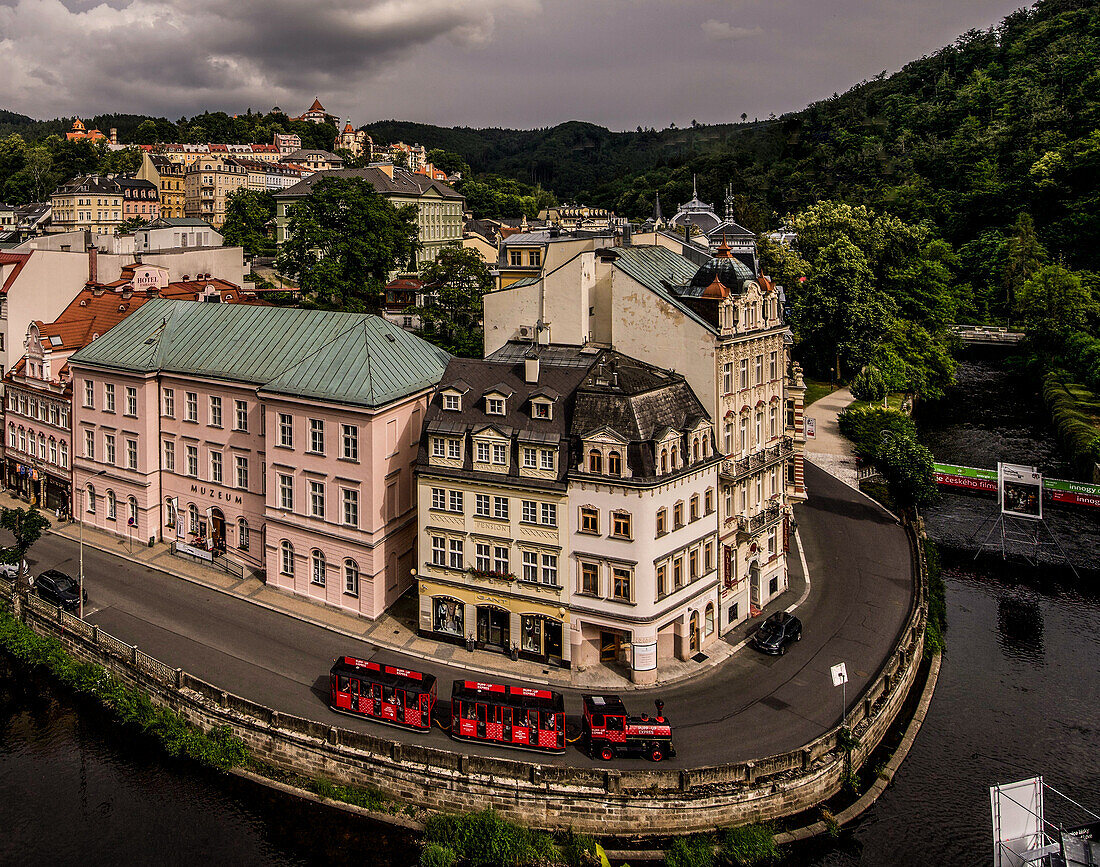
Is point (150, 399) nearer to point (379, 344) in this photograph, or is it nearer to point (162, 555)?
point (162, 555)

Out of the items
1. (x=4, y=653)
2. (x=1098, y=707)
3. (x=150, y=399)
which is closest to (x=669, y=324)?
(x=1098, y=707)

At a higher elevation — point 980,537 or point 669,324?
point 669,324

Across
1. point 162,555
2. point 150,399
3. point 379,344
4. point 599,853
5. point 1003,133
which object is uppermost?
point 1003,133

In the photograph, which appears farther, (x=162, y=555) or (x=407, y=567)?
(x=162, y=555)

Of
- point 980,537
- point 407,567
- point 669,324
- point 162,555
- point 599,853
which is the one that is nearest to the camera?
point 599,853

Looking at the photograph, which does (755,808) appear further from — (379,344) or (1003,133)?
(1003,133)

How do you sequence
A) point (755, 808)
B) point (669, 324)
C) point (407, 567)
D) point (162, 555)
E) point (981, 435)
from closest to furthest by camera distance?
point (755, 808), point (669, 324), point (407, 567), point (162, 555), point (981, 435)

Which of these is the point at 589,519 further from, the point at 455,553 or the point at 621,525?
the point at 455,553

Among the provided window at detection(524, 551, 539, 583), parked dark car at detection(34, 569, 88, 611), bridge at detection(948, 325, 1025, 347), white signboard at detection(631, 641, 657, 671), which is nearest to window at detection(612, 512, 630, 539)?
window at detection(524, 551, 539, 583)
